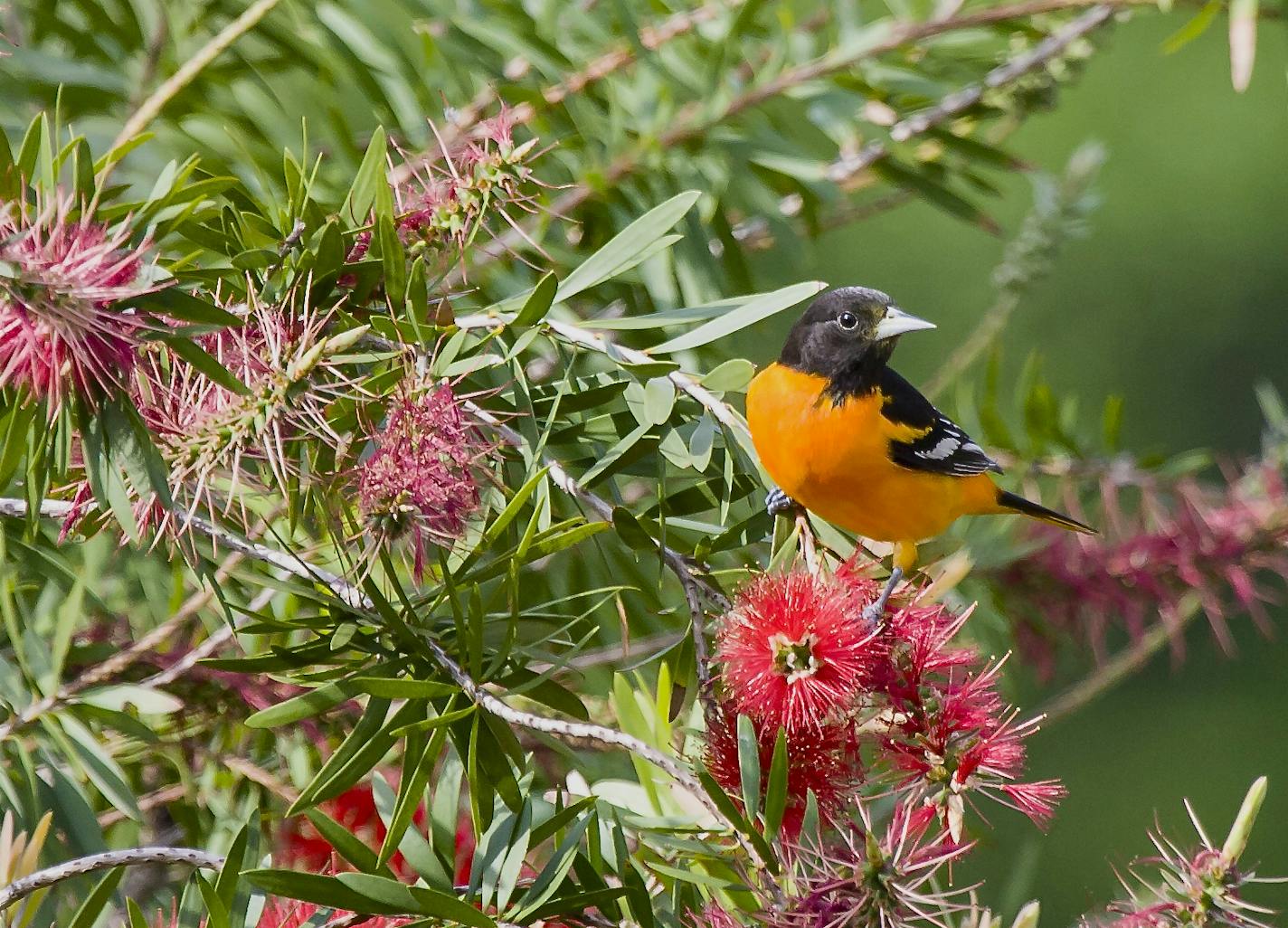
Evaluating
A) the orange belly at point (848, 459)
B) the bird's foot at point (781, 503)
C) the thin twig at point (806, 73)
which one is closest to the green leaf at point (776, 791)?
the bird's foot at point (781, 503)

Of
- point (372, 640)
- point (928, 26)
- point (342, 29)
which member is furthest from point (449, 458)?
point (928, 26)

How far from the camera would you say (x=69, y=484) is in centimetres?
97

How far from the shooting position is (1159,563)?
1859 mm

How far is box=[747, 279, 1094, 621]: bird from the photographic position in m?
1.72

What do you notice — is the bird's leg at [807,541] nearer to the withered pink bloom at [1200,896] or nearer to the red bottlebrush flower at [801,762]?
the red bottlebrush flower at [801,762]

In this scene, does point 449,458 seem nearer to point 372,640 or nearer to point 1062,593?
point 372,640

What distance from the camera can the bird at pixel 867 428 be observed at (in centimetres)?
172

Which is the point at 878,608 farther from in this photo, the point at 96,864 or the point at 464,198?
the point at 96,864

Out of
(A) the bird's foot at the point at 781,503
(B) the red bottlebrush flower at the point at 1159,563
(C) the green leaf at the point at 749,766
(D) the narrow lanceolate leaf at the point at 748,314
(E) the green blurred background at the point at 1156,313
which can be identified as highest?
(D) the narrow lanceolate leaf at the point at 748,314

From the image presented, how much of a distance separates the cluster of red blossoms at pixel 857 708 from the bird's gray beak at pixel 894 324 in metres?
0.83

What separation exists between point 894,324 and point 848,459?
21 centimetres

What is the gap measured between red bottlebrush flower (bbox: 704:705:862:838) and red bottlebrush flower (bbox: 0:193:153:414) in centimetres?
45

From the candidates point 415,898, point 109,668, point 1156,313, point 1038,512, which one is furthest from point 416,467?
point 1156,313

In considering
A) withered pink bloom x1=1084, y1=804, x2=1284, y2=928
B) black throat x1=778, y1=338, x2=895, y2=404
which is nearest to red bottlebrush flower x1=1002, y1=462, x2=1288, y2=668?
black throat x1=778, y1=338, x2=895, y2=404
